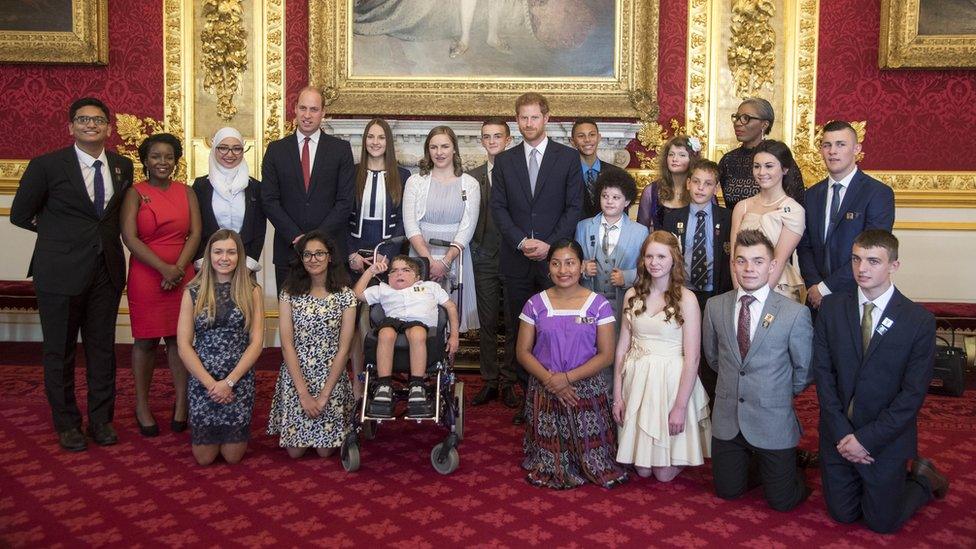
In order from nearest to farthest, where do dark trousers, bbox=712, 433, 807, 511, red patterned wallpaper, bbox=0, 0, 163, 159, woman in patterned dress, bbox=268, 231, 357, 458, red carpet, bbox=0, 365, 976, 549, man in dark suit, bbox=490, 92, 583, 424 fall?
red carpet, bbox=0, 365, 976, 549 → dark trousers, bbox=712, 433, 807, 511 → woman in patterned dress, bbox=268, 231, 357, 458 → man in dark suit, bbox=490, 92, 583, 424 → red patterned wallpaper, bbox=0, 0, 163, 159

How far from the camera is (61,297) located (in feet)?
14.3

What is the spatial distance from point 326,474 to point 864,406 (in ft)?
8.16

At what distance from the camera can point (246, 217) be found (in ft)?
16.4

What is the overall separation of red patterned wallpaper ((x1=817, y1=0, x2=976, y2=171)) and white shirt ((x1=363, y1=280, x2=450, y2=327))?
4.49m

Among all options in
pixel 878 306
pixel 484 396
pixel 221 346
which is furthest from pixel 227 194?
pixel 878 306

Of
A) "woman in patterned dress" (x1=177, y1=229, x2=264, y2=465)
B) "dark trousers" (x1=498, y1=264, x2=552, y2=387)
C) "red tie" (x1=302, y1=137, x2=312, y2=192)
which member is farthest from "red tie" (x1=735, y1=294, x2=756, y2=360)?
"red tie" (x1=302, y1=137, x2=312, y2=192)

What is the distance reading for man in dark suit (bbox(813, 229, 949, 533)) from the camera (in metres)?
3.45

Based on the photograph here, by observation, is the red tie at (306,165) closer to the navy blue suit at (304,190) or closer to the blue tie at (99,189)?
the navy blue suit at (304,190)

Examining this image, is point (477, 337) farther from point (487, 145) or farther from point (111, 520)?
point (111, 520)

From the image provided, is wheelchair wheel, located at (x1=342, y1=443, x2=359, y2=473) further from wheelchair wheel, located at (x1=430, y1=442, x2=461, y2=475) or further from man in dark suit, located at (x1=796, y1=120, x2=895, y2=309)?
man in dark suit, located at (x1=796, y1=120, x2=895, y2=309)

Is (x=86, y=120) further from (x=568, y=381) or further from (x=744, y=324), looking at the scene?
(x=744, y=324)

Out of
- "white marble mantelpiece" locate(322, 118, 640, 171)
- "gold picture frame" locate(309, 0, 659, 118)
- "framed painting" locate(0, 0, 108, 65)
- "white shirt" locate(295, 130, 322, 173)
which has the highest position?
"framed painting" locate(0, 0, 108, 65)

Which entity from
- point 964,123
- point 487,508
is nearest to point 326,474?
point 487,508

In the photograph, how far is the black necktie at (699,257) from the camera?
15.2 feet
